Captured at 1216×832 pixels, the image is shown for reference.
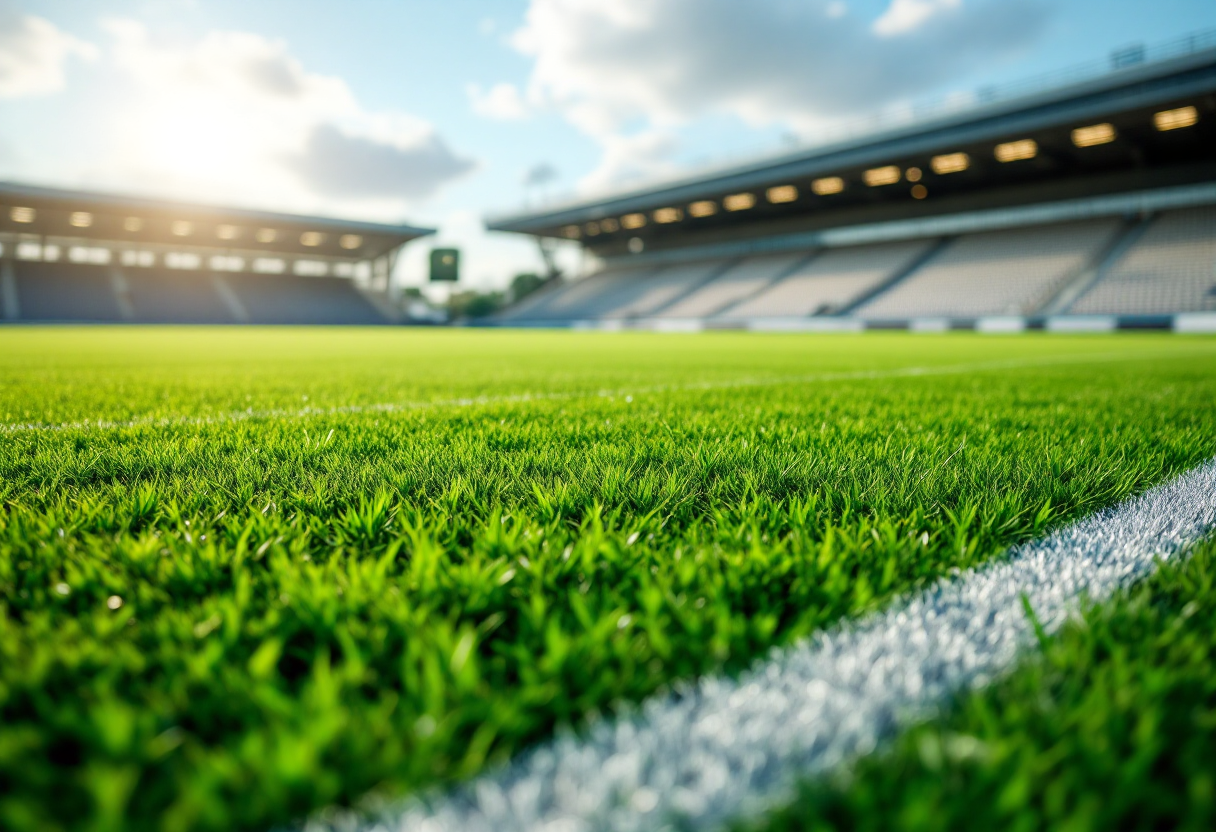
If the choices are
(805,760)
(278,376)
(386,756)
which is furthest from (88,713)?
(278,376)

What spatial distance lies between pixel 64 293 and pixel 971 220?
41.0m

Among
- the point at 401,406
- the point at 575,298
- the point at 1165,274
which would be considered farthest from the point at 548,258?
the point at 401,406

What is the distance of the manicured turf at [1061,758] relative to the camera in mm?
486

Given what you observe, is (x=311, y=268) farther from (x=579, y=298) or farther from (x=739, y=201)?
(x=739, y=201)

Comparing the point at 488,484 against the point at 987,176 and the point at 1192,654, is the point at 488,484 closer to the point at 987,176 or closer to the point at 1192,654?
the point at 1192,654

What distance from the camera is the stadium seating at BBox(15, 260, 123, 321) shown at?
107 feet

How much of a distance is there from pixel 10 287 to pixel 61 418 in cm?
4002

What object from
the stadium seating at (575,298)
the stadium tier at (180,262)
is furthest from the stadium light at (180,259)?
the stadium seating at (575,298)

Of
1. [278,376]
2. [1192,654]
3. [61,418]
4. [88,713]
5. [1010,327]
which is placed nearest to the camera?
[88,713]

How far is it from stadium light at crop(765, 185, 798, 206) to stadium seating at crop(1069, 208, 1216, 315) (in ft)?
38.8

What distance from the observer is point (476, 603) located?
0.82m

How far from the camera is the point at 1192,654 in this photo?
2.33 ft

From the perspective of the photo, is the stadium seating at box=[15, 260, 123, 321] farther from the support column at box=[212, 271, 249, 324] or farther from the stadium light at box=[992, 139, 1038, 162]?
the stadium light at box=[992, 139, 1038, 162]

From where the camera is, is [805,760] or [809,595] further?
[809,595]
